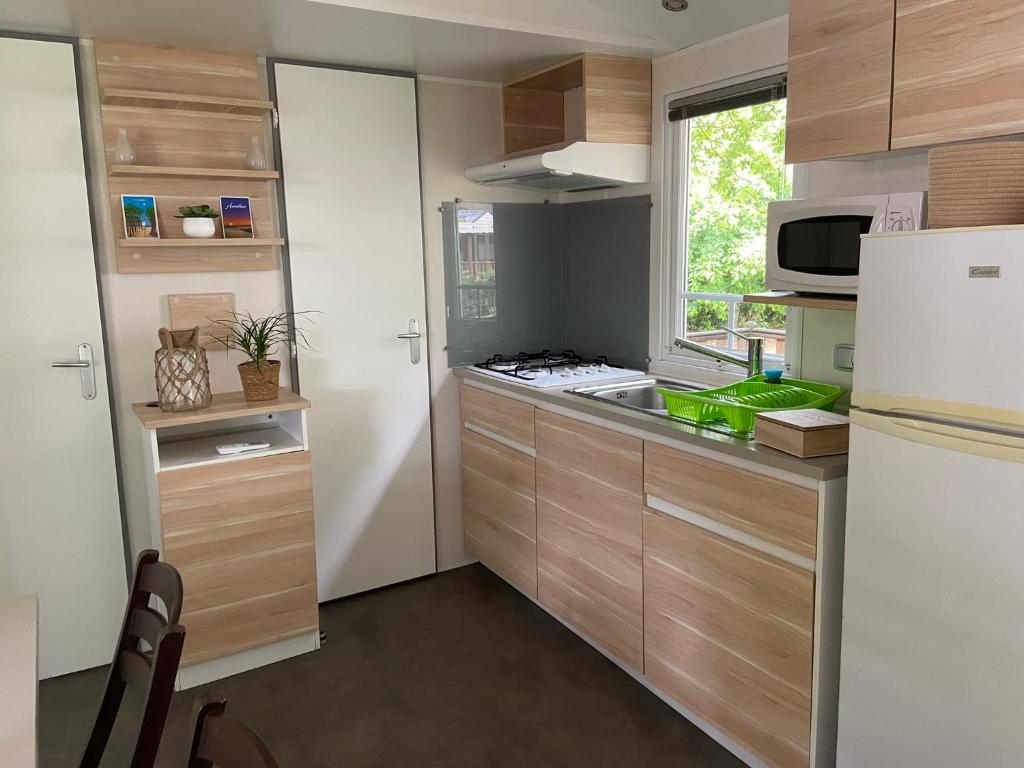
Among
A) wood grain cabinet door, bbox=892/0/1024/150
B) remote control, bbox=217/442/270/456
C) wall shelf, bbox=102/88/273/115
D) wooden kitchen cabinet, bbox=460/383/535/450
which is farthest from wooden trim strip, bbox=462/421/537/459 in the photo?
wood grain cabinet door, bbox=892/0/1024/150

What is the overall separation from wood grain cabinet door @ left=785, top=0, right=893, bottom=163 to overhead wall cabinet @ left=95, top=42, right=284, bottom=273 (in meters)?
1.84

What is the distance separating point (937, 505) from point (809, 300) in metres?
0.77

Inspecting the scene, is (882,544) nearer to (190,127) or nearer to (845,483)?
(845,483)

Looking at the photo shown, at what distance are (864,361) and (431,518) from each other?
2.32m

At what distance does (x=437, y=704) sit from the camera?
2648mm

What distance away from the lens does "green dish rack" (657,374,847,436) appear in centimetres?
223

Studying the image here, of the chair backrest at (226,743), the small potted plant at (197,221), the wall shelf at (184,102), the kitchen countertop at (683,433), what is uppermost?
the wall shelf at (184,102)

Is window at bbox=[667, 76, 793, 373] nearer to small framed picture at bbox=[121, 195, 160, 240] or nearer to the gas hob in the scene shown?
the gas hob

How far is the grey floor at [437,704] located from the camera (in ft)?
7.82

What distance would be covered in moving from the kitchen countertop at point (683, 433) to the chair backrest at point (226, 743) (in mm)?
1399

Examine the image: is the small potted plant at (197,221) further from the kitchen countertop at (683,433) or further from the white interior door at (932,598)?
the white interior door at (932,598)

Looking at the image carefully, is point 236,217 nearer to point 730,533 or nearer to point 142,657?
point 142,657

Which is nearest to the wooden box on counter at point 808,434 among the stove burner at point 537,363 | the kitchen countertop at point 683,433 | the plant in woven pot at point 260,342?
the kitchen countertop at point 683,433

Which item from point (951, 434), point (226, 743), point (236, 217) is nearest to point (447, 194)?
point (236, 217)
